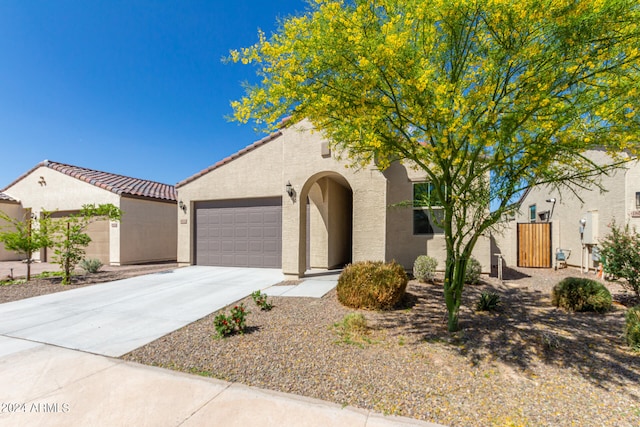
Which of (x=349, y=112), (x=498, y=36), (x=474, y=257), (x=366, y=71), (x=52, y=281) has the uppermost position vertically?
(x=498, y=36)

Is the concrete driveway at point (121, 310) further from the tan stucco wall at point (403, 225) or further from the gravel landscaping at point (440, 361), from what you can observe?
the tan stucco wall at point (403, 225)

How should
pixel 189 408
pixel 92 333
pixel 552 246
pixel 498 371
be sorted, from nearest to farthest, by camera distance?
pixel 189 408 < pixel 498 371 < pixel 92 333 < pixel 552 246

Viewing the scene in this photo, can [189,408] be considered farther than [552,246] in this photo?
No

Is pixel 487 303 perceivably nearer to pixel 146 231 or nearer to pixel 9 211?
pixel 146 231

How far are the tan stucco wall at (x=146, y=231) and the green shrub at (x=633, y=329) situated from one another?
52.3ft

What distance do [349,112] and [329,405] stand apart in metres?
3.54

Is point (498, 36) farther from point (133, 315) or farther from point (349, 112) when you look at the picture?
point (133, 315)

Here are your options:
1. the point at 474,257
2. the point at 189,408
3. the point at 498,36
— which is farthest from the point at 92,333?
the point at 474,257

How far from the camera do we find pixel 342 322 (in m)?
4.94

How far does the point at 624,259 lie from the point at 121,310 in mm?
11026

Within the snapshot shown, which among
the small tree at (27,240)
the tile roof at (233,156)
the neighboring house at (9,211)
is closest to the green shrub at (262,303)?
the tile roof at (233,156)

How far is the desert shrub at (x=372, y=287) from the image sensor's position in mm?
5676

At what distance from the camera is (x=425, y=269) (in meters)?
7.76

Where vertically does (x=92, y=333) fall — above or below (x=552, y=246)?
below
